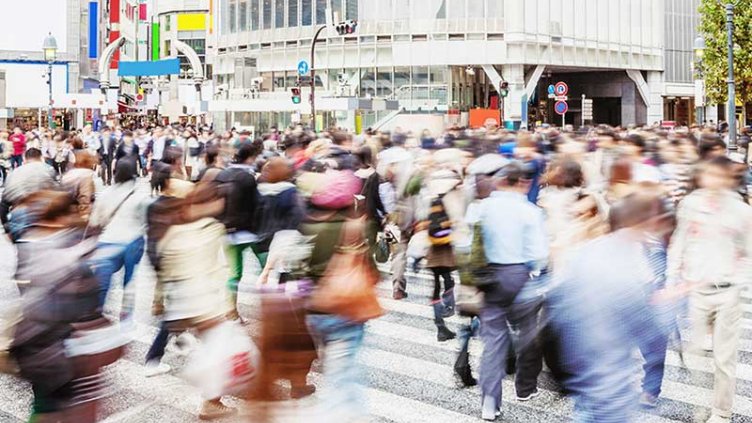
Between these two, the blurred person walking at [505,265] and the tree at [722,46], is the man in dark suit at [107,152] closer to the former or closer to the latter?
the blurred person walking at [505,265]

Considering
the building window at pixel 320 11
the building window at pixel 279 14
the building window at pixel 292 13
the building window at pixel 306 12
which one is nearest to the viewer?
the building window at pixel 320 11

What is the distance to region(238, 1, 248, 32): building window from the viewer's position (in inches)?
2329

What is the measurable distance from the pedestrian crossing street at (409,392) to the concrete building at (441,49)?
38363 millimetres

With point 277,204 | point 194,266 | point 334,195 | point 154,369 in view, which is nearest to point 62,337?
point 194,266

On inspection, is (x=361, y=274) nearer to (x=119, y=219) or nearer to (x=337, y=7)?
(x=119, y=219)

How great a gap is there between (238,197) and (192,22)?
4282 inches

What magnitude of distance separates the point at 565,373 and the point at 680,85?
63.4 m

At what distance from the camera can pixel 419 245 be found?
9461mm

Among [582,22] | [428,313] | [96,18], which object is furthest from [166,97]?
[428,313]

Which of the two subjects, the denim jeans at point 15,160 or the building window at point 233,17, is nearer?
the denim jeans at point 15,160

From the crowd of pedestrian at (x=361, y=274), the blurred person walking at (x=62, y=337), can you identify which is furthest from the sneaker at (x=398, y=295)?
the blurred person walking at (x=62, y=337)

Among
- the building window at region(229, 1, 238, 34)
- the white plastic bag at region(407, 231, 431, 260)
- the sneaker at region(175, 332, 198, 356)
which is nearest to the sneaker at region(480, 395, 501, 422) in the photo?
the white plastic bag at region(407, 231, 431, 260)

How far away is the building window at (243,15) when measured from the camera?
59156 mm

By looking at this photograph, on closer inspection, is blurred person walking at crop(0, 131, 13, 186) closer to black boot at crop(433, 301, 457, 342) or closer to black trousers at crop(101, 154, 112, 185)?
black trousers at crop(101, 154, 112, 185)
